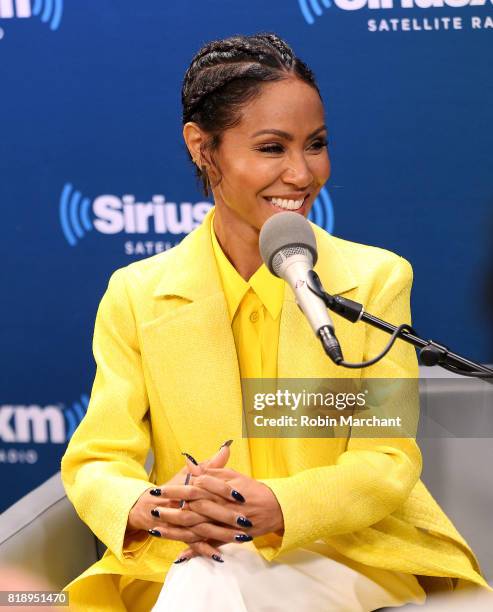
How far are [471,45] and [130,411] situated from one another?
129cm

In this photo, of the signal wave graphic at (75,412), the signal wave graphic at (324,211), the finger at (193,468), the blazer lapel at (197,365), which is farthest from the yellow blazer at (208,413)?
the signal wave graphic at (75,412)

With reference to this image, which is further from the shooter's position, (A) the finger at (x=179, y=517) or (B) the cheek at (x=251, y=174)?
(B) the cheek at (x=251, y=174)

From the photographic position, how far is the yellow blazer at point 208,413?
1.68 m

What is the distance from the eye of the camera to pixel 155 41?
100 inches

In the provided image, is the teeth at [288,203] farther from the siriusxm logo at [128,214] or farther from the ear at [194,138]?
the siriusxm logo at [128,214]

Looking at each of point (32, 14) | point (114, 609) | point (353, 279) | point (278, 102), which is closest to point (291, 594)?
point (114, 609)

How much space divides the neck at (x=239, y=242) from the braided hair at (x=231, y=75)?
0.14m

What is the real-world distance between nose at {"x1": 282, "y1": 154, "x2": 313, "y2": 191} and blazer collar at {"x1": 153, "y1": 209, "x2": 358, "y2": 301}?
18cm

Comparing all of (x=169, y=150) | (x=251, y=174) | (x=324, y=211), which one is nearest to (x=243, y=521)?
(x=251, y=174)

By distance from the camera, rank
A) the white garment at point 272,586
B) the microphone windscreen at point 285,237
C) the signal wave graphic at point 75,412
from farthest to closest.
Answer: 1. the signal wave graphic at point 75,412
2. the white garment at point 272,586
3. the microphone windscreen at point 285,237

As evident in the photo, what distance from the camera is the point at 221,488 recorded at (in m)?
1.53

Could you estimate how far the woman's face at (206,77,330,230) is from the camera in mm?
1700

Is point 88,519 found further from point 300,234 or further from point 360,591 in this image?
point 300,234

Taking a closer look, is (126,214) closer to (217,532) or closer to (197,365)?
(197,365)
